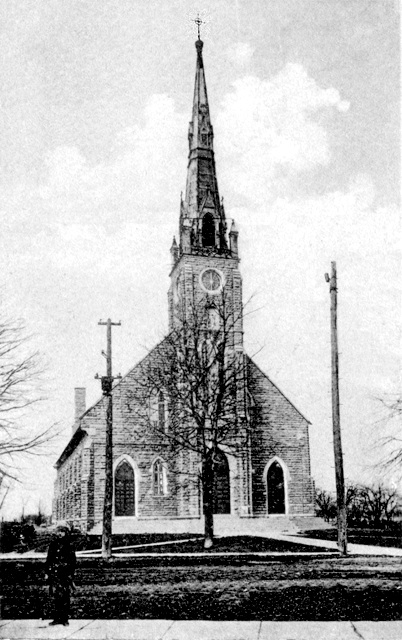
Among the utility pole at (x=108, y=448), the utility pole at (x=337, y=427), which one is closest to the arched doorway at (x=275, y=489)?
the utility pole at (x=108, y=448)

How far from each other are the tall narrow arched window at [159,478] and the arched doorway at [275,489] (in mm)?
5780

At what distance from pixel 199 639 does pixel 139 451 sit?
26179 mm

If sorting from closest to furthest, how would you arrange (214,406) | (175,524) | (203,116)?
(214,406) < (175,524) < (203,116)

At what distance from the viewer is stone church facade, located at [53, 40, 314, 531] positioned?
113ft

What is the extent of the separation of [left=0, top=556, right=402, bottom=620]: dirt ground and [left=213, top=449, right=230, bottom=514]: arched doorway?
661 inches

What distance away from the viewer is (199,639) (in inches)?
362

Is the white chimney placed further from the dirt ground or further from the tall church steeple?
the dirt ground

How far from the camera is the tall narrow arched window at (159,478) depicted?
35062 millimetres

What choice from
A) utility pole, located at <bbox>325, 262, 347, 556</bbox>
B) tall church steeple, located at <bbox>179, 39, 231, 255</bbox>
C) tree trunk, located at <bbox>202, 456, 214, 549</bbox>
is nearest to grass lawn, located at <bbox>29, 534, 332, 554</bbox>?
tree trunk, located at <bbox>202, 456, 214, 549</bbox>

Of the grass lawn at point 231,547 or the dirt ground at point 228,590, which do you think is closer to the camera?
the dirt ground at point 228,590

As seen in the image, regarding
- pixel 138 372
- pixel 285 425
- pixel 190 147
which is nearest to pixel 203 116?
pixel 190 147

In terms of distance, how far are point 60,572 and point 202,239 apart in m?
31.5

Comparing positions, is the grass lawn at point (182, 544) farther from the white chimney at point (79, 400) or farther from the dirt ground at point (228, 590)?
the white chimney at point (79, 400)

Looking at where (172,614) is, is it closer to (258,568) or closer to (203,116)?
(258,568)
